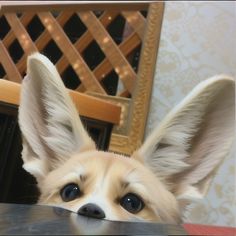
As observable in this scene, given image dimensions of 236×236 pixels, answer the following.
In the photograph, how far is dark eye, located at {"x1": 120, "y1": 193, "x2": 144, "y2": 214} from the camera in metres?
0.57

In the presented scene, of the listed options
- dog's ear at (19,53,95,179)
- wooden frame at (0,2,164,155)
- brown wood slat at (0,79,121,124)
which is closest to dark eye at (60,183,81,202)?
dog's ear at (19,53,95,179)

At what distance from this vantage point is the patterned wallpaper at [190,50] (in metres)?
1.54

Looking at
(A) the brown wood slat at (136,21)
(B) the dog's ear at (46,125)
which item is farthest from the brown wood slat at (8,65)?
(B) the dog's ear at (46,125)

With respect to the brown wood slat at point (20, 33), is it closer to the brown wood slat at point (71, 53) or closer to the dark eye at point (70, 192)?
the brown wood slat at point (71, 53)

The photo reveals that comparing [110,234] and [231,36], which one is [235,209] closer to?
[231,36]

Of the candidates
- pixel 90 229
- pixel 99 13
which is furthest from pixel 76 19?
pixel 90 229

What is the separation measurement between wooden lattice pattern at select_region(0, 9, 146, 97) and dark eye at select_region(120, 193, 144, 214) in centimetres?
100

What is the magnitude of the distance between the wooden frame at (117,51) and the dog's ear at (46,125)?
713 mm

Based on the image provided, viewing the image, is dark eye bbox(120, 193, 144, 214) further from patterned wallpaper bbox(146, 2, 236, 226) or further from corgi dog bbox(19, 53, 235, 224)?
patterned wallpaper bbox(146, 2, 236, 226)

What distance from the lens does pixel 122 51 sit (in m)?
1.64

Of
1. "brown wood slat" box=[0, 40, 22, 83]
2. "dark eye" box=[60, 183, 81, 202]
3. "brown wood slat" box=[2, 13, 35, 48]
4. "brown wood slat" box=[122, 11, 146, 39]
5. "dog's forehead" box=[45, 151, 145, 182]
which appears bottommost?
"brown wood slat" box=[0, 40, 22, 83]

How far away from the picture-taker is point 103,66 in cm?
166

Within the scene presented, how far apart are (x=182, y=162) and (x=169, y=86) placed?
873mm

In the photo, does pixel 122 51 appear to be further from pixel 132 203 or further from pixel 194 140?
pixel 132 203
